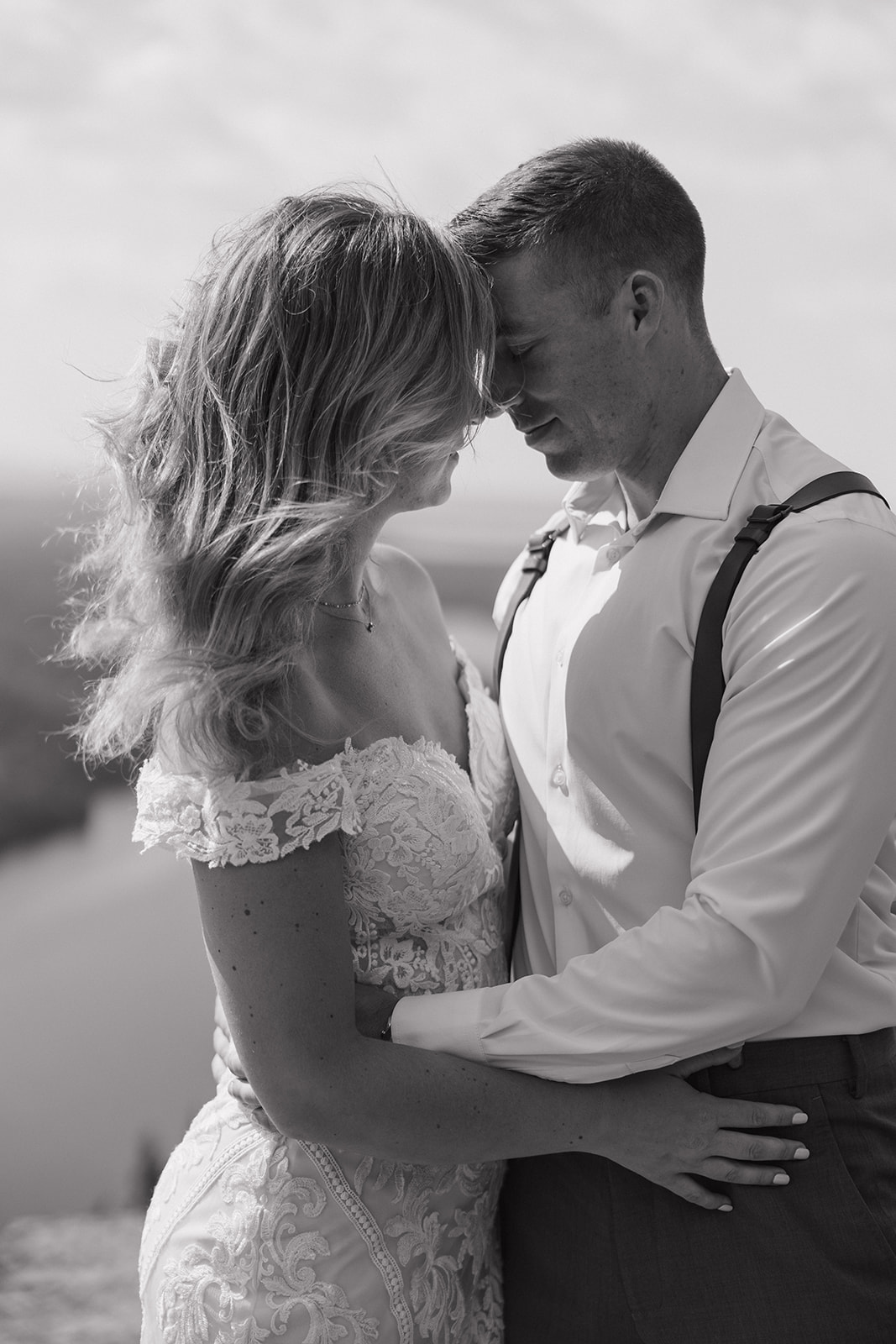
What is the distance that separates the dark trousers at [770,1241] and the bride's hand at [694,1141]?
0.04 m

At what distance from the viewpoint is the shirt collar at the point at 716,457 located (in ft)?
5.24

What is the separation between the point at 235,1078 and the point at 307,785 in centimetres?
52

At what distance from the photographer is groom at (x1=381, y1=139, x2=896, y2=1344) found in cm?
134

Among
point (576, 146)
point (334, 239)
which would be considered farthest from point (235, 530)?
point (576, 146)

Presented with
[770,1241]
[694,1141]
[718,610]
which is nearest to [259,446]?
[718,610]

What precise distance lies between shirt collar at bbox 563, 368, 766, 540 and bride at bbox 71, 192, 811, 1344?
0.33 metres

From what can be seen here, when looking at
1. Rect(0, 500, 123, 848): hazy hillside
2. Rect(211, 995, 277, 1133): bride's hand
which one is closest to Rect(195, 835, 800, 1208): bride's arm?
Rect(211, 995, 277, 1133): bride's hand

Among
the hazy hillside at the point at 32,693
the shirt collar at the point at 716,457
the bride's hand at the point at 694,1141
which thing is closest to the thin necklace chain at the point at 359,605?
the shirt collar at the point at 716,457

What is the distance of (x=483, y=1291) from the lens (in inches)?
62.5

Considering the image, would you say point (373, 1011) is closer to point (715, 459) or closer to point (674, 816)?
point (674, 816)

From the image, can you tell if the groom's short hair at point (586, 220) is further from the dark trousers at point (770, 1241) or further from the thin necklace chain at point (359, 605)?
→ the dark trousers at point (770, 1241)

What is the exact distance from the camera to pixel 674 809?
153 cm

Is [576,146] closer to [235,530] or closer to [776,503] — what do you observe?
[776,503]

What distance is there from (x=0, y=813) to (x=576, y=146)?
2.64 meters
